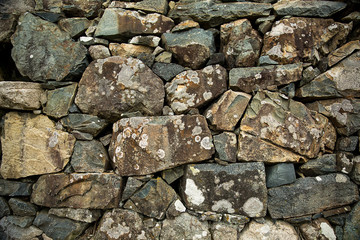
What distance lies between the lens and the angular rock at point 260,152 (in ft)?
8.91

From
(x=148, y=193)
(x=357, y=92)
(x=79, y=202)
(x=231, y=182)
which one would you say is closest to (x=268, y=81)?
(x=357, y=92)

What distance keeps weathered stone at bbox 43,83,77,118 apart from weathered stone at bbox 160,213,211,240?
2170 millimetres

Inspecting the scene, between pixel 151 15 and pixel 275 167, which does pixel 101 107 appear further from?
pixel 275 167

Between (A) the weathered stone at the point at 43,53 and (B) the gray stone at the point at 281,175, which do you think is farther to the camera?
(A) the weathered stone at the point at 43,53

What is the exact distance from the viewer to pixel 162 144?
2727 mm

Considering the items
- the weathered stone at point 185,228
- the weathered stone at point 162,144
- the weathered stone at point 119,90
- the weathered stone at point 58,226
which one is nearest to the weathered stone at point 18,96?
the weathered stone at point 119,90

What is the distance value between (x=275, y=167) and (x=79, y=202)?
2.71m

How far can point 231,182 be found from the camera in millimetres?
2695

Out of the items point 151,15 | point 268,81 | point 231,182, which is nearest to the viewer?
point 231,182

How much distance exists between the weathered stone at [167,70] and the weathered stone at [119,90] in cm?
10

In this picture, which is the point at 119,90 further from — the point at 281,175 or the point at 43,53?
the point at 281,175

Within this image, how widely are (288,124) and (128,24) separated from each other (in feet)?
9.00

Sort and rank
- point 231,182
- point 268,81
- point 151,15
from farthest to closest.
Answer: point 151,15, point 268,81, point 231,182

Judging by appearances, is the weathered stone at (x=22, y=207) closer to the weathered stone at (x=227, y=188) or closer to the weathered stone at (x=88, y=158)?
the weathered stone at (x=88, y=158)
